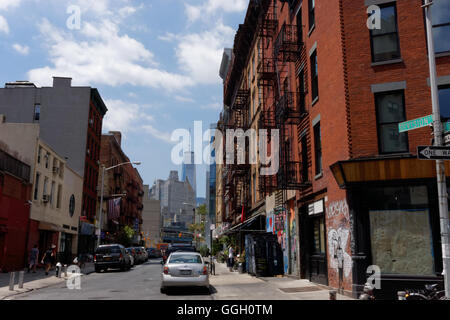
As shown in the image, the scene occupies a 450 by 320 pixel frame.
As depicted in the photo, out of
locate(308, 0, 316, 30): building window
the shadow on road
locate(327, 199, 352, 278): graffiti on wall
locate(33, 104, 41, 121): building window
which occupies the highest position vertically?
locate(33, 104, 41, 121): building window

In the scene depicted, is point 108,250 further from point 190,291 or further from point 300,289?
point 300,289

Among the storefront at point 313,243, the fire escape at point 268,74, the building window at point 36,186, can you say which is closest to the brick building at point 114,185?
the building window at point 36,186

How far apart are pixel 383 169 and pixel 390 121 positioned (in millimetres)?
1961

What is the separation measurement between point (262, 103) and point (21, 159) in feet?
62.9

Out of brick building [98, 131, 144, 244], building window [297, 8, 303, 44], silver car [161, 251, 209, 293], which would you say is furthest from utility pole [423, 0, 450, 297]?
brick building [98, 131, 144, 244]

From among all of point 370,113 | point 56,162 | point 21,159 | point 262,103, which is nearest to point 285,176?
point 370,113

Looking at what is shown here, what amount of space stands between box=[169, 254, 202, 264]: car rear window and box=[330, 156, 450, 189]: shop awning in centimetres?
630

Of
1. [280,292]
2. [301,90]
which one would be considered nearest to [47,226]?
[301,90]

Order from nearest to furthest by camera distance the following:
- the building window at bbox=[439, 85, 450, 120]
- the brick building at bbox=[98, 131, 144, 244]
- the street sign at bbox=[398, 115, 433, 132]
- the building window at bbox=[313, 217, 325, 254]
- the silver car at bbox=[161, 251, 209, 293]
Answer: the street sign at bbox=[398, 115, 433, 132]
the building window at bbox=[439, 85, 450, 120]
the silver car at bbox=[161, 251, 209, 293]
the building window at bbox=[313, 217, 325, 254]
the brick building at bbox=[98, 131, 144, 244]

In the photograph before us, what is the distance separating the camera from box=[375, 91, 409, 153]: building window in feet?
48.3

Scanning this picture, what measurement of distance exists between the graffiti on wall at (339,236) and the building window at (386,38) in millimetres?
5645

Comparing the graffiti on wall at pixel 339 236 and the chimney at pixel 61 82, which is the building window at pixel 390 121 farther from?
the chimney at pixel 61 82

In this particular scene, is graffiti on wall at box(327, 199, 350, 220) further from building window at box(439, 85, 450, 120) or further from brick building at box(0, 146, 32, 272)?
brick building at box(0, 146, 32, 272)

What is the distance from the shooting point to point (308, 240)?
19.7m
